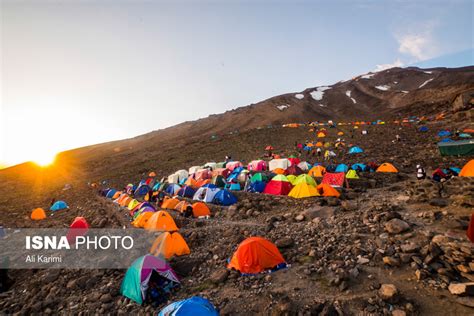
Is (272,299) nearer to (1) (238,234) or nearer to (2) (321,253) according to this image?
(2) (321,253)

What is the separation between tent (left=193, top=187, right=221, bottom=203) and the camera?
1945 cm

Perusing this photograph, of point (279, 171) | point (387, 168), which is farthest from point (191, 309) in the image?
point (387, 168)

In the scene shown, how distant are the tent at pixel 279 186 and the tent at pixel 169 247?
951 centimetres

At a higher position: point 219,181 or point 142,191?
point 219,181

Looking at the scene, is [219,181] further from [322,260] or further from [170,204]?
[322,260]

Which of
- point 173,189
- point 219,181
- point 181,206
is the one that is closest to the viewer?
point 181,206

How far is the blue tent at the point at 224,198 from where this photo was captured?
18766 mm

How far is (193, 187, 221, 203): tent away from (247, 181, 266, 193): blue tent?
2.89 meters

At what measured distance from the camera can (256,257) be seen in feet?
28.6

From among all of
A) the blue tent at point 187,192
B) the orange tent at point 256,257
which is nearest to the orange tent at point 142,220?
the blue tent at point 187,192

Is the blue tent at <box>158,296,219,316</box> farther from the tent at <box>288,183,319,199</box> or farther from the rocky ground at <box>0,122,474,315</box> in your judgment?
the tent at <box>288,183,319,199</box>

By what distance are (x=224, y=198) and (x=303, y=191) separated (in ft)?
Result: 18.4

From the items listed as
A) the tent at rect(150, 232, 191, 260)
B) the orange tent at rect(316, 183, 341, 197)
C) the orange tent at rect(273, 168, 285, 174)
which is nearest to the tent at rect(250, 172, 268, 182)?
the orange tent at rect(273, 168, 285, 174)

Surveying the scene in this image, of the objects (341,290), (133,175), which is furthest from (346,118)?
(341,290)
